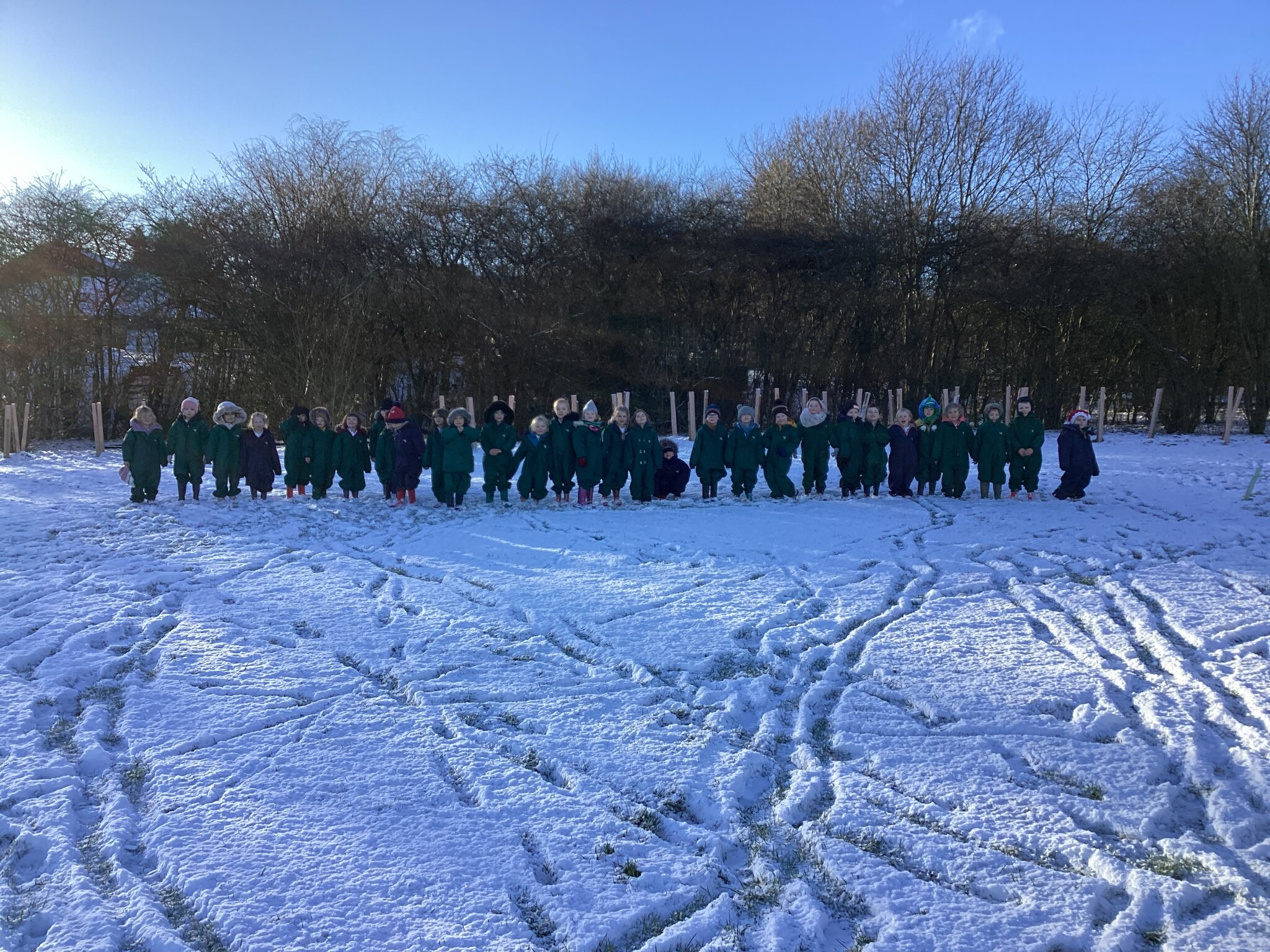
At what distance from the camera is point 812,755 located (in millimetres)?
3613

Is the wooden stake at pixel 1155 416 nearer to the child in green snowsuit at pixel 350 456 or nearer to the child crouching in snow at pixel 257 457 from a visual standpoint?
the child in green snowsuit at pixel 350 456

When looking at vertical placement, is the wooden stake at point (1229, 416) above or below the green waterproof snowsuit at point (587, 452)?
above

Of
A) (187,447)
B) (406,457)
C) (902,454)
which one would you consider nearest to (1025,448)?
(902,454)

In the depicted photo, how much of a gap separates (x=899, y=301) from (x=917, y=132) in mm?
5644

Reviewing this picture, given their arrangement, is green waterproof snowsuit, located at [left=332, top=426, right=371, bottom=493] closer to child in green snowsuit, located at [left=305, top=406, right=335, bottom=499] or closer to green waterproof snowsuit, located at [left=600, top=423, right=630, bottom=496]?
child in green snowsuit, located at [left=305, top=406, right=335, bottom=499]

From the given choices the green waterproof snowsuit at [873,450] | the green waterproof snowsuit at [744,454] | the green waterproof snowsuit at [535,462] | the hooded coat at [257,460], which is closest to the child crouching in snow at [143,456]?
the hooded coat at [257,460]

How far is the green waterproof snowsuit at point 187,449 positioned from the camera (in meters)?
10.7

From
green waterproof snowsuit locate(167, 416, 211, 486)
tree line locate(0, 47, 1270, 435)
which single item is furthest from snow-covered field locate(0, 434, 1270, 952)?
tree line locate(0, 47, 1270, 435)

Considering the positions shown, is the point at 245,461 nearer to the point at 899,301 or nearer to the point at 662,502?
the point at 662,502

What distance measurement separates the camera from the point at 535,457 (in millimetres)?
10781

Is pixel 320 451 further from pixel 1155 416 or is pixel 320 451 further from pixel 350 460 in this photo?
pixel 1155 416

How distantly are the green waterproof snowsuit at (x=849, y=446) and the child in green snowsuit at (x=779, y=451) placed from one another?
22.3 inches

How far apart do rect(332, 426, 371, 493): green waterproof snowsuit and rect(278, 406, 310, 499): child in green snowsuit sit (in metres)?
0.42

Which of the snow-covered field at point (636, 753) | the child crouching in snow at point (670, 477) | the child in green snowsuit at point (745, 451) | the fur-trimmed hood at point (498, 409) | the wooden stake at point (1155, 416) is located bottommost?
the snow-covered field at point (636, 753)
